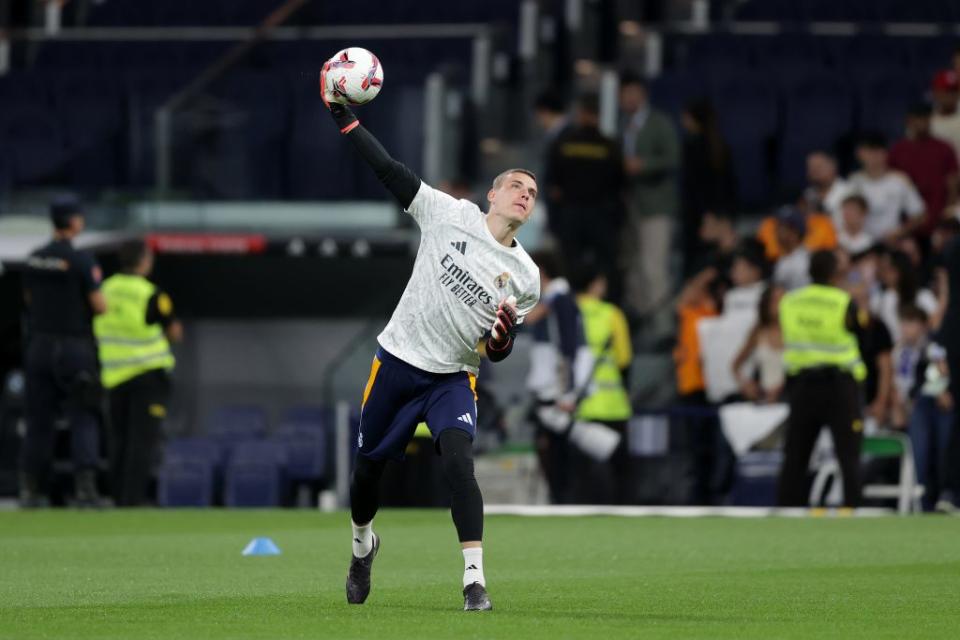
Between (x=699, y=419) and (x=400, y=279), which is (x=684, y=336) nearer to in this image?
(x=699, y=419)

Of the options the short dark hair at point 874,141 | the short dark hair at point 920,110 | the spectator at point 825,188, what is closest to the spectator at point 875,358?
the spectator at point 825,188

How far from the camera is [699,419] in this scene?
17.5 metres

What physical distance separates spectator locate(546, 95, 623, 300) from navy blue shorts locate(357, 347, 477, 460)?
10.5 m

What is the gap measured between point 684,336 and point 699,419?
0.84m

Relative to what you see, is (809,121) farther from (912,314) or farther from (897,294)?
(912,314)

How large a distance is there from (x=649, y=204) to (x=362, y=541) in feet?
37.4

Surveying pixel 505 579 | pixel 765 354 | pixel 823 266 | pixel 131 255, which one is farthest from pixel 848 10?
pixel 505 579

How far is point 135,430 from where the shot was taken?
53.9ft

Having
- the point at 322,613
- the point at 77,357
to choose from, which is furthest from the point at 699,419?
the point at 322,613

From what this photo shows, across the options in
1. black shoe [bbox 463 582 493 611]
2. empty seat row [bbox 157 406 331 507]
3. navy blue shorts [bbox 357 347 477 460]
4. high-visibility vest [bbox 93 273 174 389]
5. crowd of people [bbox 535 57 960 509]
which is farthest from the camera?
empty seat row [bbox 157 406 331 507]

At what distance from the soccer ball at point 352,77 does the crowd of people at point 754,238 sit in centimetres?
847

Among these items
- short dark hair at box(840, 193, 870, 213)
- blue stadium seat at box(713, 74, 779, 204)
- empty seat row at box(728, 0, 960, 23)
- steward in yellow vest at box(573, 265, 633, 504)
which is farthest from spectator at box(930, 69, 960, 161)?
steward in yellow vest at box(573, 265, 633, 504)

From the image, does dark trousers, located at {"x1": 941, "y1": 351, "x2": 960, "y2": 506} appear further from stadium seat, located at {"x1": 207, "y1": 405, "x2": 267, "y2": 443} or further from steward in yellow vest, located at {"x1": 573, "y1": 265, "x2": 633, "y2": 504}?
stadium seat, located at {"x1": 207, "y1": 405, "x2": 267, "y2": 443}

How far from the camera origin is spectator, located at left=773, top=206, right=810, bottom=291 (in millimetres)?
17672
